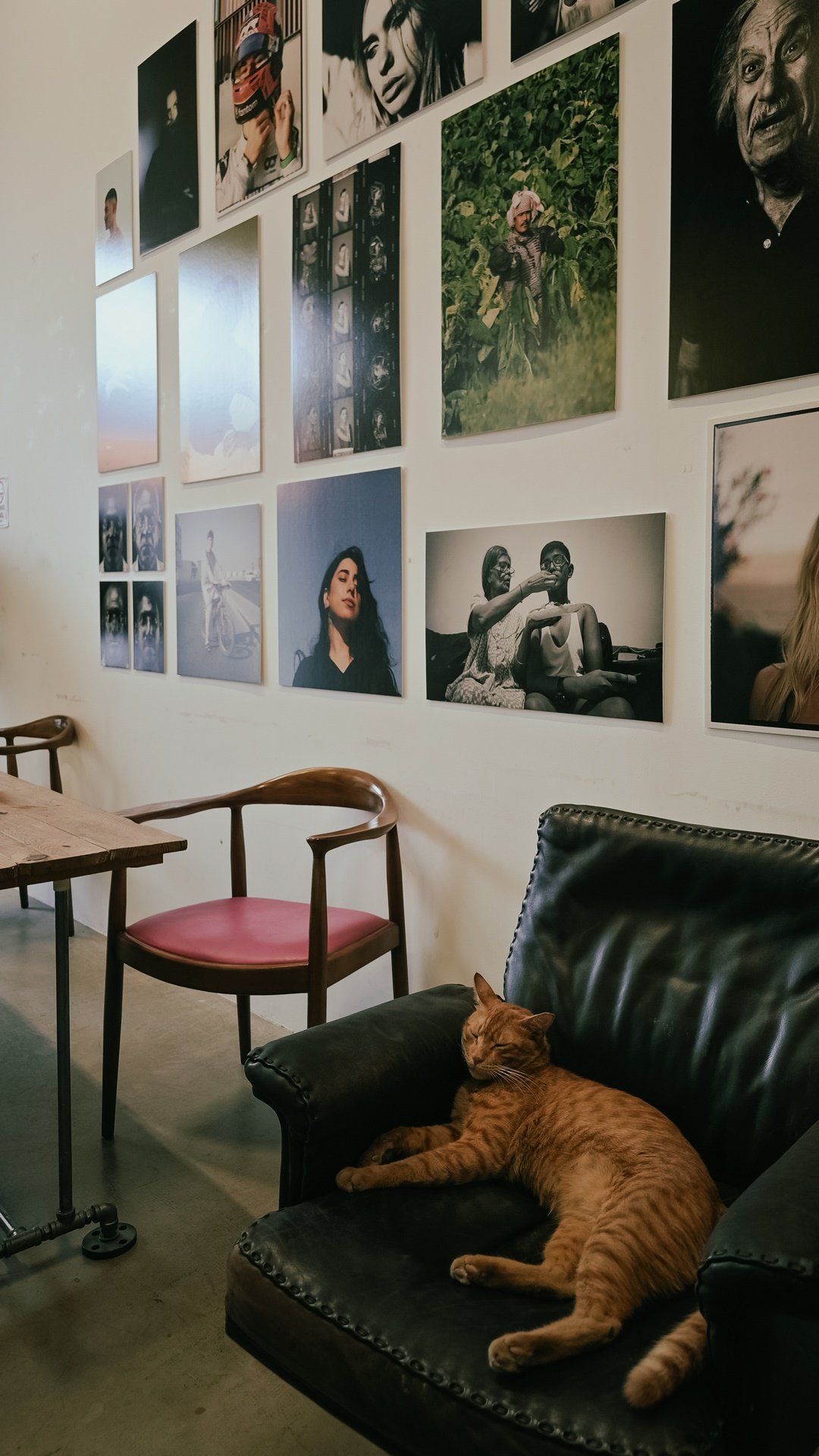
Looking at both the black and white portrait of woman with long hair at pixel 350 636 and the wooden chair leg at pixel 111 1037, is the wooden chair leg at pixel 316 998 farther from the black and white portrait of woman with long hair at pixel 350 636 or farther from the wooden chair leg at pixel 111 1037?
the black and white portrait of woman with long hair at pixel 350 636

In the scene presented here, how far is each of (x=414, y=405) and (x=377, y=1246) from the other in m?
1.94

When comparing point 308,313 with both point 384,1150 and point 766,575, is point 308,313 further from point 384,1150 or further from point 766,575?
point 384,1150

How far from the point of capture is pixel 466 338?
2471mm

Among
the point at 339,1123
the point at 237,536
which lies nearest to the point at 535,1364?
the point at 339,1123

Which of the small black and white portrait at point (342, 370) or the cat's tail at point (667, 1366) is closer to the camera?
the cat's tail at point (667, 1366)

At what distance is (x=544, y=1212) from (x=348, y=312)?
223cm

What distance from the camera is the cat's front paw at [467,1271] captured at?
1.34 meters

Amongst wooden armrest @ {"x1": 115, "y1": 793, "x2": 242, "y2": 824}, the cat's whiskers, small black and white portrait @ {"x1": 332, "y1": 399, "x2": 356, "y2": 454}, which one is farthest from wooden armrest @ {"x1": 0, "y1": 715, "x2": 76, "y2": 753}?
the cat's whiskers

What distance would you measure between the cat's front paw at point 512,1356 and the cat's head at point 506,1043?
1.88ft

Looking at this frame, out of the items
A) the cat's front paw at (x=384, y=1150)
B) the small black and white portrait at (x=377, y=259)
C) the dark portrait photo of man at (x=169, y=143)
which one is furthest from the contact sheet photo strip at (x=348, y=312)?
the cat's front paw at (x=384, y=1150)

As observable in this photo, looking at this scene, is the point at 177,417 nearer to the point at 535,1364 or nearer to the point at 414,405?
the point at 414,405

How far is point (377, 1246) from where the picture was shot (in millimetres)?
1421

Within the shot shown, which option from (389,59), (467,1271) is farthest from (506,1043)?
(389,59)

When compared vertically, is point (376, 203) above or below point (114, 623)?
above
